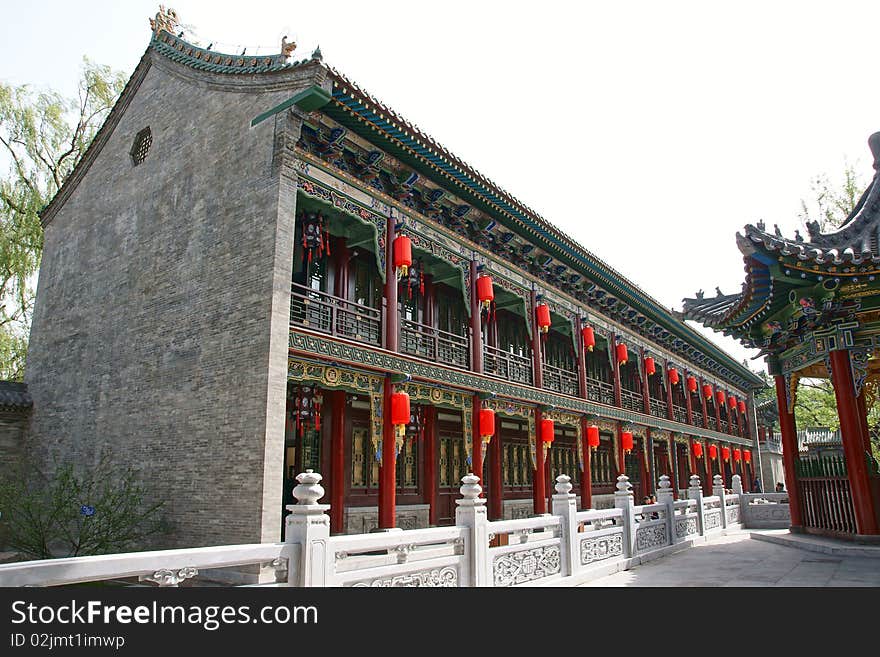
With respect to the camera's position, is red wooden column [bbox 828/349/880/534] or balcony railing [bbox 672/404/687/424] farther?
balcony railing [bbox 672/404/687/424]

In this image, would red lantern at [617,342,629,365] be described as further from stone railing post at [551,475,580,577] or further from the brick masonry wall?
the brick masonry wall

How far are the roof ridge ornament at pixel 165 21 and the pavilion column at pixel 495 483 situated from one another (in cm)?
1141

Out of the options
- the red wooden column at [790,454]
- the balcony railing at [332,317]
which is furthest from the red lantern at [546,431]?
the balcony railing at [332,317]

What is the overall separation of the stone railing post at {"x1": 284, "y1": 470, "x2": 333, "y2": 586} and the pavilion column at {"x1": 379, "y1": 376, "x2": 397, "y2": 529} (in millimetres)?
5168

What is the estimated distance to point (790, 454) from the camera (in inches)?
437

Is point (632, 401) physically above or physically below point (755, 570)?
above

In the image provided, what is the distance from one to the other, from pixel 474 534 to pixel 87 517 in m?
6.06

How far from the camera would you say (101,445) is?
438 inches

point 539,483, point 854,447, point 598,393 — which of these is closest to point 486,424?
point 539,483

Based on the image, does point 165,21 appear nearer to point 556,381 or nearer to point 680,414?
point 556,381

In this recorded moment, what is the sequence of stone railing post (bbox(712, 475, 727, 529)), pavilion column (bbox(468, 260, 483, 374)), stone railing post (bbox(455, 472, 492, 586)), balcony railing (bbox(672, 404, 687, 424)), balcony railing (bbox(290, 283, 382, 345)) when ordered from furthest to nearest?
balcony railing (bbox(672, 404, 687, 424)), stone railing post (bbox(712, 475, 727, 529)), pavilion column (bbox(468, 260, 483, 374)), balcony railing (bbox(290, 283, 382, 345)), stone railing post (bbox(455, 472, 492, 586))

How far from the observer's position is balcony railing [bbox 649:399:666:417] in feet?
71.1

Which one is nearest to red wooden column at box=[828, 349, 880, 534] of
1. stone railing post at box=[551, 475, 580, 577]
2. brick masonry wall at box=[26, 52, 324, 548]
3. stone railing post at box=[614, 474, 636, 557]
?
stone railing post at box=[614, 474, 636, 557]

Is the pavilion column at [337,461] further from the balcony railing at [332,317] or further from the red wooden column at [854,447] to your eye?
the red wooden column at [854,447]
